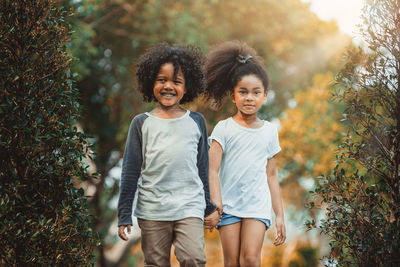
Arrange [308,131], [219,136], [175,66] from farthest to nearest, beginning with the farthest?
[308,131] < [219,136] < [175,66]

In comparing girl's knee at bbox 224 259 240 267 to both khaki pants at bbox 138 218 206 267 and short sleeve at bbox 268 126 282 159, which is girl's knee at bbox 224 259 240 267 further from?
short sleeve at bbox 268 126 282 159

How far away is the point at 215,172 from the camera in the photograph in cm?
415

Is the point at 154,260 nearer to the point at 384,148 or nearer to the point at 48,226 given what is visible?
the point at 48,226

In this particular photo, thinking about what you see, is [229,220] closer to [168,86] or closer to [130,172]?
[130,172]

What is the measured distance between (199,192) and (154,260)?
1.98 feet

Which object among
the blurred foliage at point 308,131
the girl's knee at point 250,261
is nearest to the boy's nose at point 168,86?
the girl's knee at point 250,261

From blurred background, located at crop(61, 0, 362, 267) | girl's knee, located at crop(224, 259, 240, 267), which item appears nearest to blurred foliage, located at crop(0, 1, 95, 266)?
girl's knee, located at crop(224, 259, 240, 267)

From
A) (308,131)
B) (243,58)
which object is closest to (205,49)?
(308,131)

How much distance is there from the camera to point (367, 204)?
148 inches

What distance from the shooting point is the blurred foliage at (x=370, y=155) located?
3.69 meters

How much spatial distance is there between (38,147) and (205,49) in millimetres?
7171

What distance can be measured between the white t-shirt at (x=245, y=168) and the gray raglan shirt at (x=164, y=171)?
32cm

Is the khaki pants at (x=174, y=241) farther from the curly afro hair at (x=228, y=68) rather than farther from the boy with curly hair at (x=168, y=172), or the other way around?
the curly afro hair at (x=228, y=68)

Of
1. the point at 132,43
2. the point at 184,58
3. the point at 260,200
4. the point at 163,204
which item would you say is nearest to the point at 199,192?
the point at 163,204
